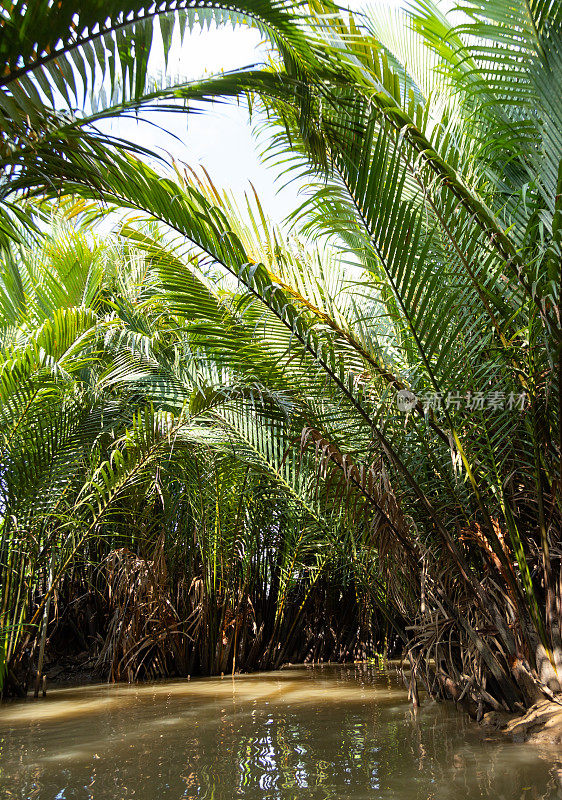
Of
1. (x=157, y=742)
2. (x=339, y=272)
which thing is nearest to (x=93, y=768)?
(x=157, y=742)

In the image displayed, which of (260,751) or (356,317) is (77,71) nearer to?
(356,317)

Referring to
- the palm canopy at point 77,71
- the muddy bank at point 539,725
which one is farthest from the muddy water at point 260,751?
the palm canopy at point 77,71

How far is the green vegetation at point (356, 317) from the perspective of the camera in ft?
9.64

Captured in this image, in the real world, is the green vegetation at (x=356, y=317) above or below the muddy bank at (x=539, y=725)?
above

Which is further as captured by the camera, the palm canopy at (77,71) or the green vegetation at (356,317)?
the green vegetation at (356,317)

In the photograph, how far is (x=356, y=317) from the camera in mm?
4062

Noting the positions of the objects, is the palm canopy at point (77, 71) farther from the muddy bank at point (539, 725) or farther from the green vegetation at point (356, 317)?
the muddy bank at point (539, 725)

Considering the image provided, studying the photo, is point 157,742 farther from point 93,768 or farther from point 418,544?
point 418,544

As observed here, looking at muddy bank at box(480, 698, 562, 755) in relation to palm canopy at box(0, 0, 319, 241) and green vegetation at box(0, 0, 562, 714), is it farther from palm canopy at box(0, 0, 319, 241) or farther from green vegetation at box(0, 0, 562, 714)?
palm canopy at box(0, 0, 319, 241)

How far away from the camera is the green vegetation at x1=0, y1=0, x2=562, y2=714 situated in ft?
9.64

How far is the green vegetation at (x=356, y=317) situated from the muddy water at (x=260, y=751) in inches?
18.5

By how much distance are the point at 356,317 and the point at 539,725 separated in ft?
7.53

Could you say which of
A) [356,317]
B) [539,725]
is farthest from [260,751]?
[356,317]

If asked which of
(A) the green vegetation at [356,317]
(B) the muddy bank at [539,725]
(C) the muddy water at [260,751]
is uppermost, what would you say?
(A) the green vegetation at [356,317]
